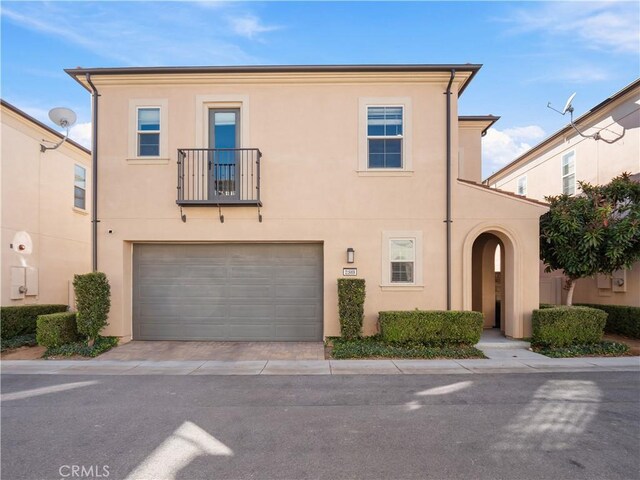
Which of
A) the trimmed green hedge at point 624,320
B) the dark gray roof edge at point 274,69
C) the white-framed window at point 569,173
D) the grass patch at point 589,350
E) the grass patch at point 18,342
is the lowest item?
the grass patch at point 18,342

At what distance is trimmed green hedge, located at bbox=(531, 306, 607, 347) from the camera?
327 inches

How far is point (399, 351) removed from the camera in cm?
795

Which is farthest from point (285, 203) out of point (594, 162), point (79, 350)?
point (594, 162)

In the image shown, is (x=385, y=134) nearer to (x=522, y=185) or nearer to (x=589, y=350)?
(x=589, y=350)

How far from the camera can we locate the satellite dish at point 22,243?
1038 cm

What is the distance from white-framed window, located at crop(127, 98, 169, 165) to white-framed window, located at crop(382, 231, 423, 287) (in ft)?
19.3

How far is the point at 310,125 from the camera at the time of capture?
9.30m

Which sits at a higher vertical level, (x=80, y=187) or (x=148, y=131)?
(x=148, y=131)

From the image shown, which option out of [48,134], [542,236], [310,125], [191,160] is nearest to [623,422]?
[542,236]

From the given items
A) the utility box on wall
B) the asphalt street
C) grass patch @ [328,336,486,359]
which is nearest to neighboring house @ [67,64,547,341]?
grass patch @ [328,336,486,359]

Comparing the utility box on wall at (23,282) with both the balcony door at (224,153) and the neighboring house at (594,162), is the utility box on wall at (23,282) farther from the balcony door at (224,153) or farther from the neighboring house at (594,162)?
the neighboring house at (594,162)

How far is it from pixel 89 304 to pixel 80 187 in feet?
23.2

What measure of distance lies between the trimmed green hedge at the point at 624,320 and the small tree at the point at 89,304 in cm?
1307

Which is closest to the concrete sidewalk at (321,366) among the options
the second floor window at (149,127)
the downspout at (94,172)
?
the downspout at (94,172)
